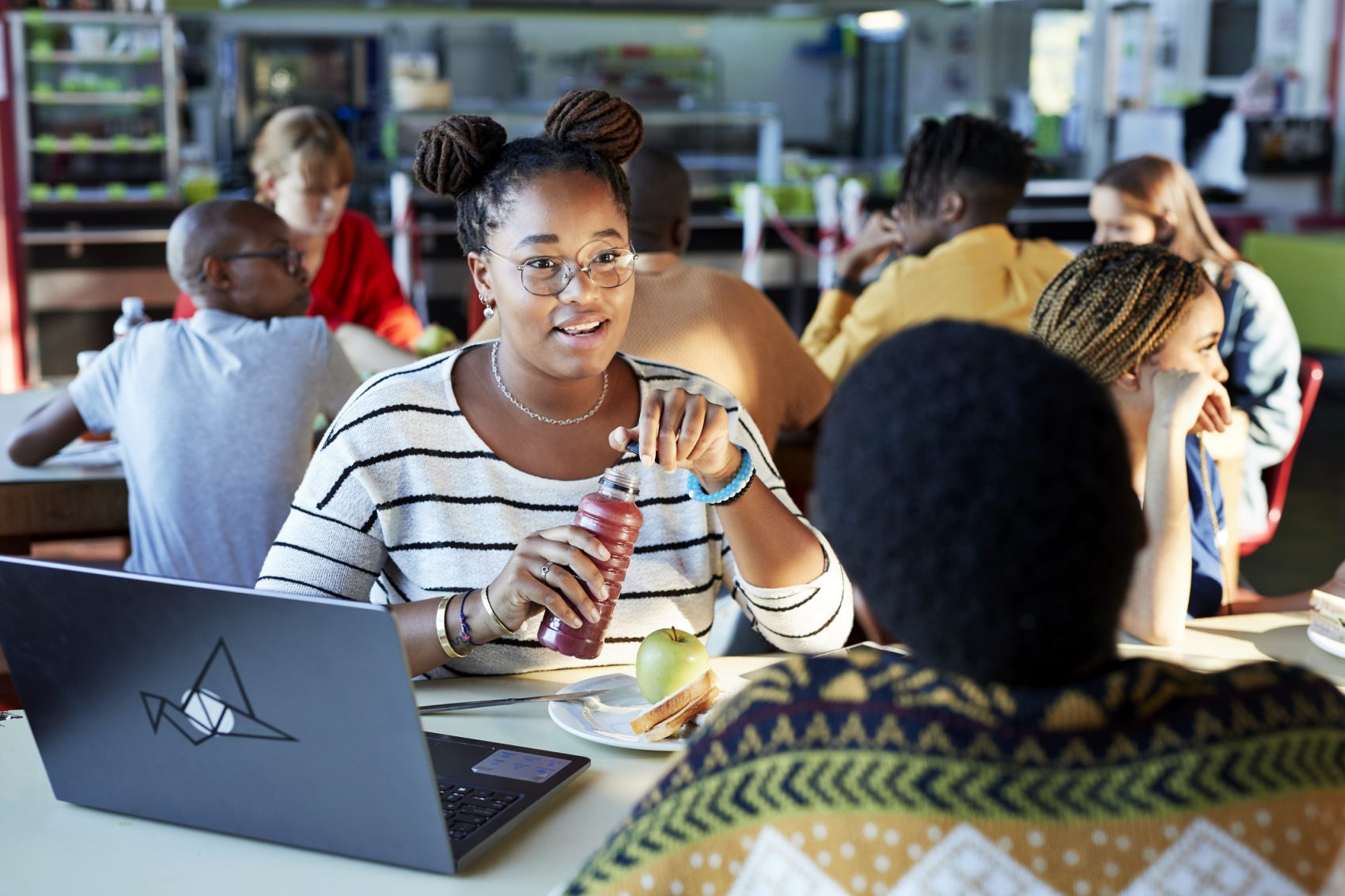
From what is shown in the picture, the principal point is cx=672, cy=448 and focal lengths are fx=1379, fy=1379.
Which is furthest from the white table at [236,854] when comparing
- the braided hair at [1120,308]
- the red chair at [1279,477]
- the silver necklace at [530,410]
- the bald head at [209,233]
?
the red chair at [1279,477]

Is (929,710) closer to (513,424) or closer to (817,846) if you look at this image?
(817,846)

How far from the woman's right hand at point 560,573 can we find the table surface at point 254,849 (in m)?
0.14

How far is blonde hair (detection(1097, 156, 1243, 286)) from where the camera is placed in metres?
3.42

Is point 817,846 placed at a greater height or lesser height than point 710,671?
greater

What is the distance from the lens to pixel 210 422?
7.43 feet

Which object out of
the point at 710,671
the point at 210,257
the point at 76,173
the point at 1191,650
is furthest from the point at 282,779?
the point at 76,173

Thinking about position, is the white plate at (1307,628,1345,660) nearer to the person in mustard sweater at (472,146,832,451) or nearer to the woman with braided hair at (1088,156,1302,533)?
the person in mustard sweater at (472,146,832,451)

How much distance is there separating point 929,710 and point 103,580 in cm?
64

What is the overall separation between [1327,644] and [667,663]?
2.71 feet

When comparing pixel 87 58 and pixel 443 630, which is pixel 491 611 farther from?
pixel 87 58

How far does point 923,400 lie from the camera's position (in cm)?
69

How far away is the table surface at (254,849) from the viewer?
3.56ft

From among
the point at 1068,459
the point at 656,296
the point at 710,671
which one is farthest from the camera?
the point at 656,296

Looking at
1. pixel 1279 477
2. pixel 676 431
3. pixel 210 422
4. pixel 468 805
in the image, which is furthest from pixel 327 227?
pixel 468 805
